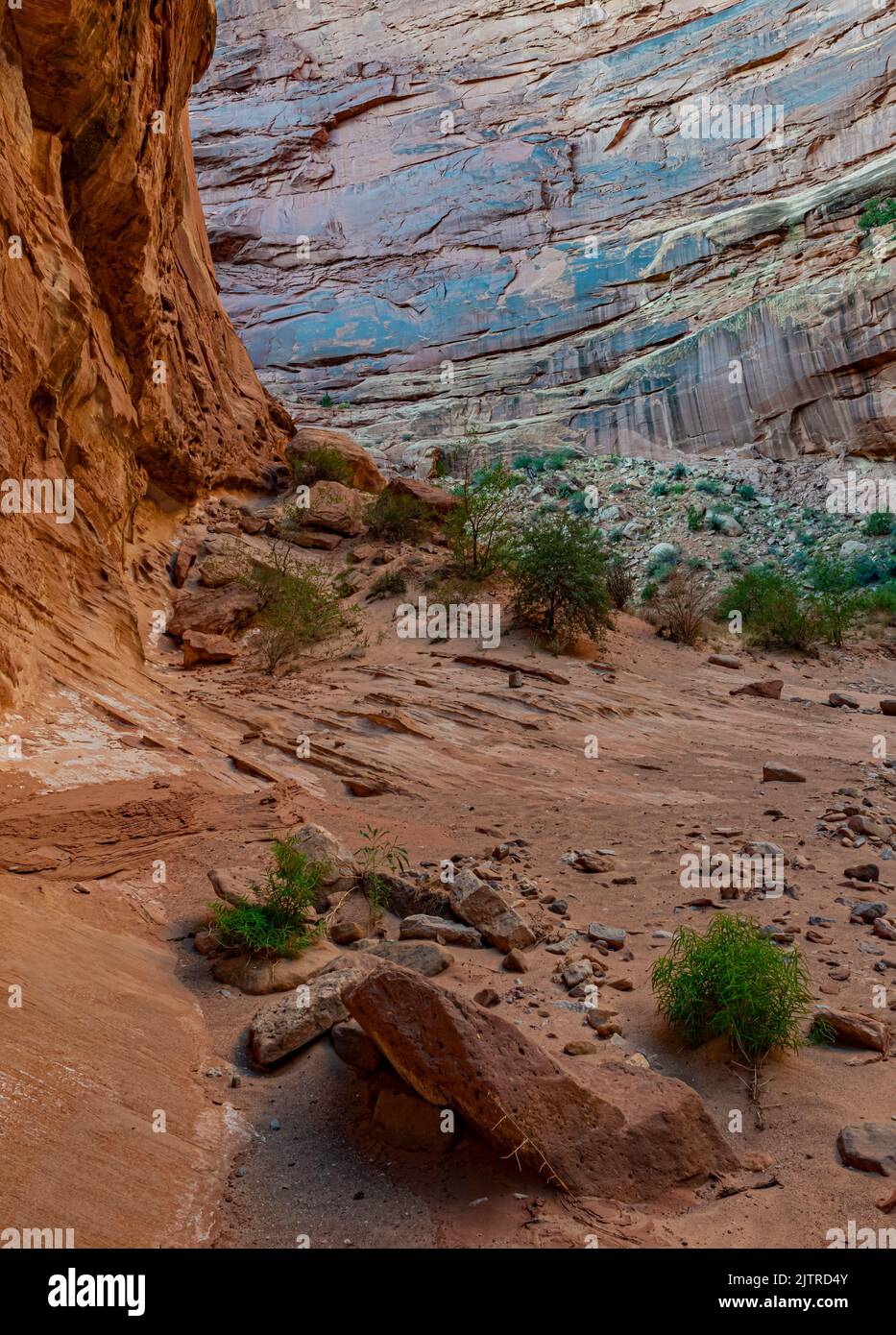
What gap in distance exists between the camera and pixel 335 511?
17172 mm

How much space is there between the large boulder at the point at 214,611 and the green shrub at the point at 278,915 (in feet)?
27.3

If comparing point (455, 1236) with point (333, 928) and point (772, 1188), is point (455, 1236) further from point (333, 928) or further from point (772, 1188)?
point (333, 928)

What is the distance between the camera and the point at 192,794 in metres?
6.05

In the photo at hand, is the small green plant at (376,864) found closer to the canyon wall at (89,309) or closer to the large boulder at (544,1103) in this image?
the large boulder at (544,1103)

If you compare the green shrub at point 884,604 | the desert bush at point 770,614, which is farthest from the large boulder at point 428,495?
the green shrub at point 884,604

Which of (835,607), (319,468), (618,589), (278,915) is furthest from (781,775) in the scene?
(319,468)

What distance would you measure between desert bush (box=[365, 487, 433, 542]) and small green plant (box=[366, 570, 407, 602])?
6.37 feet

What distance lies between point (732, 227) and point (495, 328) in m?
11.0

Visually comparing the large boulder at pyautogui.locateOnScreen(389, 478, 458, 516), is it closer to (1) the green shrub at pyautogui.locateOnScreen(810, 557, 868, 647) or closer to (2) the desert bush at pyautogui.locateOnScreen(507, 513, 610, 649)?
(2) the desert bush at pyautogui.locateOnScreen(507, 513, 610, 649)

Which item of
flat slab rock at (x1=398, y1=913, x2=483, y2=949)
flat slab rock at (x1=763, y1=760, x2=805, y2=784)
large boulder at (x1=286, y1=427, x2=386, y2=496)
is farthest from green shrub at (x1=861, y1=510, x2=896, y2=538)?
flat slab rock at (x1=398, y1=913, x2=483, y2=949)

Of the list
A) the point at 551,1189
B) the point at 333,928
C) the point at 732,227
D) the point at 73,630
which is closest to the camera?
the point at 551,1189

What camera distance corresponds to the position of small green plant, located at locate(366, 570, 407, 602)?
14422mm

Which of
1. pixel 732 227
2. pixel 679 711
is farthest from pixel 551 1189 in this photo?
pixel 732 227

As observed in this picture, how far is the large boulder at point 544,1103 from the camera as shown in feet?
8.21
